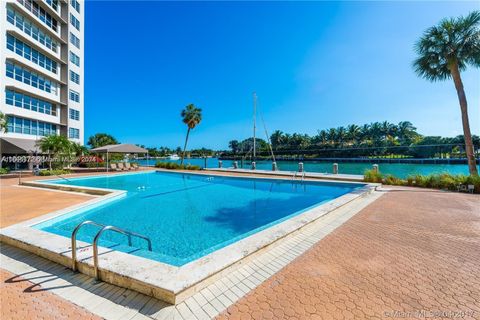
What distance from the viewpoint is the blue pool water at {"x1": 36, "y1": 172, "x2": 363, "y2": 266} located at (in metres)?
5.26

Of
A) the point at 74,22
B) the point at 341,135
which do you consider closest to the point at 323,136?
the point at 341,135

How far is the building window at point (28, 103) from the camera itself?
1955 cm

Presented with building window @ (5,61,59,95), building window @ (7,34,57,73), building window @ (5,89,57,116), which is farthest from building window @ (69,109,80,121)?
building window @ (7,34,57,73)

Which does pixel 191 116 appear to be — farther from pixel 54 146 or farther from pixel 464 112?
pixel 464 112

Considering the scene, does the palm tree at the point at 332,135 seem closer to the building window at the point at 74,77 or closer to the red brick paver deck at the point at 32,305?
the building window at the point at 74,77

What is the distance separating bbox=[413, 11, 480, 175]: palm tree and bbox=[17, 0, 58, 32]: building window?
33.8 metres

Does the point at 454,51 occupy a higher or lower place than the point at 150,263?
higher

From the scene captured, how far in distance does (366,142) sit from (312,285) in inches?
3219

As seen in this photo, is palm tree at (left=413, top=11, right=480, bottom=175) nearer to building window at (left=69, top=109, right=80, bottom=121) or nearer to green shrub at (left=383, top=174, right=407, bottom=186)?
green shrub at (left=383, top=174, right=407, bottom=186)

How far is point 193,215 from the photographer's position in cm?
790

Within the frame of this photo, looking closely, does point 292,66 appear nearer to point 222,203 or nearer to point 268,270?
point 222,203

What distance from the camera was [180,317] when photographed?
8.02ft

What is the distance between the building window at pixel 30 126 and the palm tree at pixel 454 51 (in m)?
32.5

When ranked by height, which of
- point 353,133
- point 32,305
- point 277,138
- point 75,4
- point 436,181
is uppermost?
point 75,4
